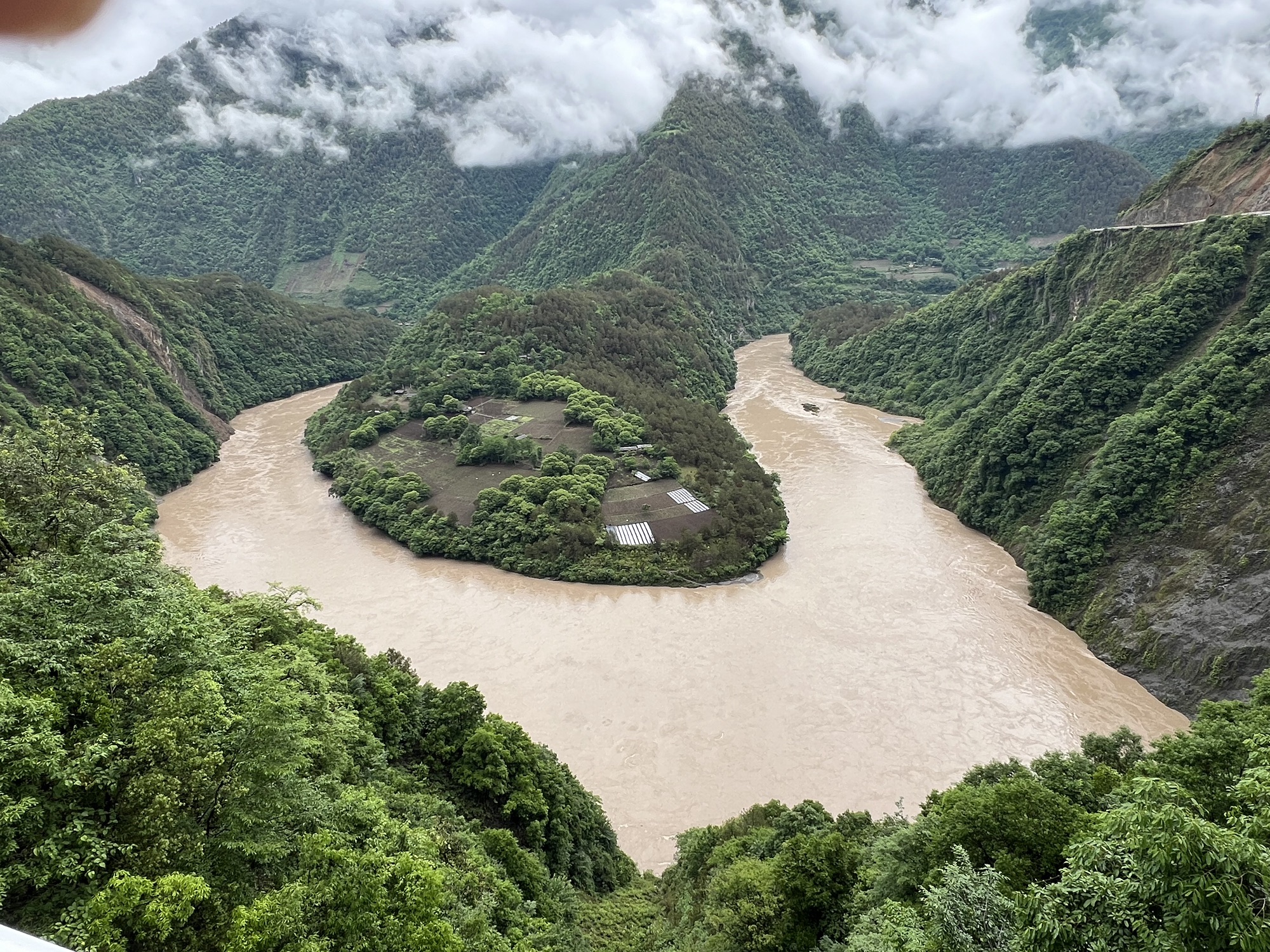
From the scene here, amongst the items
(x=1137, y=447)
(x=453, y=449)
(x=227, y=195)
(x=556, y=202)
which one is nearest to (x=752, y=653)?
(x=1137, y=447)

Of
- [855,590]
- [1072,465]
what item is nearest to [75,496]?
[855,590]

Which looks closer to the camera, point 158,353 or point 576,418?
point 576,418

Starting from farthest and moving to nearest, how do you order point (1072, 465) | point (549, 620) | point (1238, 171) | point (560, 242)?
point (560, 242), point (1238, 171), point (1072, 465), point (549, 620)

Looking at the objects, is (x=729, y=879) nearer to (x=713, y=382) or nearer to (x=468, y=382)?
(x=468, y=382)

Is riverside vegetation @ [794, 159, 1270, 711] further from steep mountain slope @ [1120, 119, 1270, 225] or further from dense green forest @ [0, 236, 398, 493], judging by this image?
dense green forest @ [0, 236, 398, 493]

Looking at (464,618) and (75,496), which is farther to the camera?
(464,618)

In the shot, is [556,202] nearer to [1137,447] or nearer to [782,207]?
[782,207]
